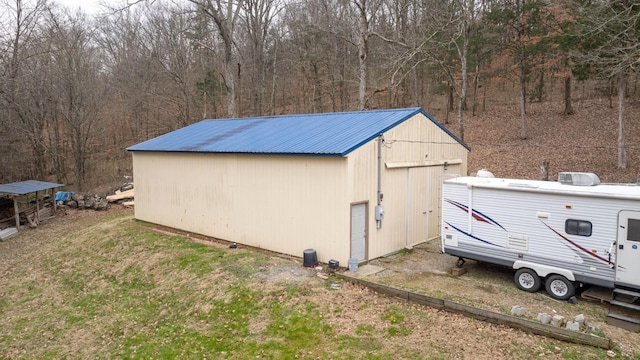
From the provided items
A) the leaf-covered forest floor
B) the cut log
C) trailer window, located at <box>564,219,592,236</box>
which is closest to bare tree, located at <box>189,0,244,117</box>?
the cut log

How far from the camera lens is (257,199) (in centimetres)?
1343

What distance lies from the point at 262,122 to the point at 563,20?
1933 centimetres

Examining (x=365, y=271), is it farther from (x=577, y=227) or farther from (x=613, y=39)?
(x=613, y=39)

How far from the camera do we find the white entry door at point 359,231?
11391mm

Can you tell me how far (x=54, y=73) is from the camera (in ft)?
90.7

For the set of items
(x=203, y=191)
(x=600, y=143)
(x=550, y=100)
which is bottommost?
(x=203, y=191)

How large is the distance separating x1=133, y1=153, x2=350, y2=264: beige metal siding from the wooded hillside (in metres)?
10.7

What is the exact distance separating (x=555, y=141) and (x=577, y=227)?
735 inches

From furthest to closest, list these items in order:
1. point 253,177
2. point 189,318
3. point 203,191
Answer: point 203,191, point 253,177, point 189,318

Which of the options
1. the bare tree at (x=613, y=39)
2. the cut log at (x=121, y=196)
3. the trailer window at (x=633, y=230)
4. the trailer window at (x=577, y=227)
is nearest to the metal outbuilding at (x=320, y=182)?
the trailer window at (x=577, y=227)

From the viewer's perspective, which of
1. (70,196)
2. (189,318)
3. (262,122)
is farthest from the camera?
(70,196)

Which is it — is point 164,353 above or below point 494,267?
below

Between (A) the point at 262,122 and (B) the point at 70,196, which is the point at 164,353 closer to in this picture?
(A) the point at 262,122

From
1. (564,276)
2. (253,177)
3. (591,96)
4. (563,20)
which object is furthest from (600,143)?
(253,177)
